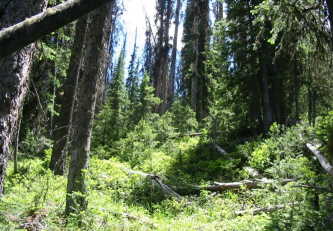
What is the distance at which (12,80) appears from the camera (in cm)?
439

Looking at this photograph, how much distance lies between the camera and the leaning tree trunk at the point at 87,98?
708 cm

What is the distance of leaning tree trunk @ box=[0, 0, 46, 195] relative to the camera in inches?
167

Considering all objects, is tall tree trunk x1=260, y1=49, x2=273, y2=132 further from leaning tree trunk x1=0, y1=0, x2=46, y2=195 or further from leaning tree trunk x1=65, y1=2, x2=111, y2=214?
leaning tree trunk x1=0, y1=0, x2=46, y2=195

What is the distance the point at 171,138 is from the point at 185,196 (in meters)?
9.18

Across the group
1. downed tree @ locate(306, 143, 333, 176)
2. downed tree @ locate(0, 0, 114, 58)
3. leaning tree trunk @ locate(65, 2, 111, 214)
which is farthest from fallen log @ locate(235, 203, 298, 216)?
downed tree @ locate(0, 0, 114, 58)

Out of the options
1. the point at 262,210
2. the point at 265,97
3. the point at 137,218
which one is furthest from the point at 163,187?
the point at 265,97

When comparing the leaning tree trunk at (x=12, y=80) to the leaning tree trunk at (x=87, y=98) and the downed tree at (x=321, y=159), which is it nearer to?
the leaning tree trunk at (x=87, y=98)

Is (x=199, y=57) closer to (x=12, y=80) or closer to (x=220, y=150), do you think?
(x=220, y=150)

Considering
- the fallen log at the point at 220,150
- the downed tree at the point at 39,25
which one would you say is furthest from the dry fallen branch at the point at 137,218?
the fallen log at the point at 220,150

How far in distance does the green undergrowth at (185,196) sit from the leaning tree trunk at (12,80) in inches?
62.5

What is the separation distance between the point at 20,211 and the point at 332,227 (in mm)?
5139

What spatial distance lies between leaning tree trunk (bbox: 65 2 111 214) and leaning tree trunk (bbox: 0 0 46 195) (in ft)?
8.28

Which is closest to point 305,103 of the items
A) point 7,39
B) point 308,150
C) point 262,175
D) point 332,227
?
point 262,175

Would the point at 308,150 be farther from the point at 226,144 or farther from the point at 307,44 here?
the point at 226,144
